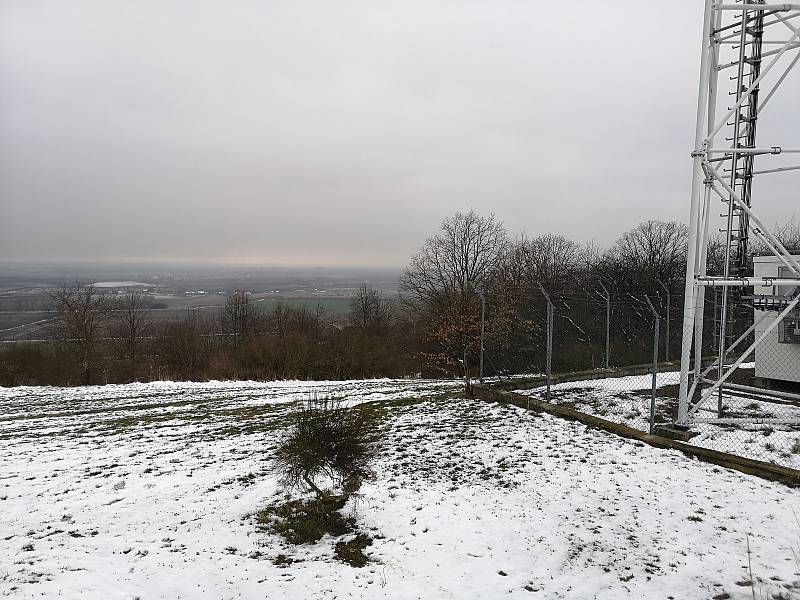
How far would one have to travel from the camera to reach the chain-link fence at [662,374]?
8.54 metres

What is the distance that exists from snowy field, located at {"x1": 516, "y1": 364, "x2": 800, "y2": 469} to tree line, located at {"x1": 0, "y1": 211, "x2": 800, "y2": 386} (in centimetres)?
212

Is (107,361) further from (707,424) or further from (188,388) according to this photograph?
(707,424)

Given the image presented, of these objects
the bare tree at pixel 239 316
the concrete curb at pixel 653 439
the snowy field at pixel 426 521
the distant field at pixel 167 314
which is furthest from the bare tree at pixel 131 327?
the concrete curb at pixel 653 439

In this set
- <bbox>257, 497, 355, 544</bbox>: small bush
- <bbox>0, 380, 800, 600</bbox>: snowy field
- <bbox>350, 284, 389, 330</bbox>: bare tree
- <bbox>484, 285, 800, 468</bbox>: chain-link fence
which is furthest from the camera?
<bbox>350, 284, 389, 330</bbox>: bare tree

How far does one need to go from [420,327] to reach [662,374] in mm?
15887

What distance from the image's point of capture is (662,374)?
49.9ft

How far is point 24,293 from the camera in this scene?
6875cm

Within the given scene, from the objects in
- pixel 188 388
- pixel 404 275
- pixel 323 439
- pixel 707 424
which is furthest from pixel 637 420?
pixel 404 275

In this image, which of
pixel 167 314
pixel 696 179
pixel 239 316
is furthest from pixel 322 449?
pixel 167 314

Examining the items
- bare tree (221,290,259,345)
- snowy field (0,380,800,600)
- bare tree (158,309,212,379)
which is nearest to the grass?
snowy field (0,380,800,600)

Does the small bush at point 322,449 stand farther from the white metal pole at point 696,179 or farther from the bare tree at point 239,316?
the bare tree at point 239,316

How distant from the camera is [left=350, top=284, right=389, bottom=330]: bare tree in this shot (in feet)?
139

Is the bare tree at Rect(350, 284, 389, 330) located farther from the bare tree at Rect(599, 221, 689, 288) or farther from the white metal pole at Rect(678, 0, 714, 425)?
the white metal pole at Rect(678, 0, 714, 425)

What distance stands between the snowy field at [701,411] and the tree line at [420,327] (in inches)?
83.4
